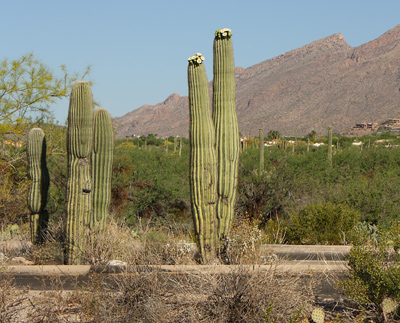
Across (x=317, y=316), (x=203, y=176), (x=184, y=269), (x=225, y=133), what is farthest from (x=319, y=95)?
(x=317, y=316)

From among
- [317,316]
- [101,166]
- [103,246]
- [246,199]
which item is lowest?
[317,316]

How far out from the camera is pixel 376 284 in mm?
6387

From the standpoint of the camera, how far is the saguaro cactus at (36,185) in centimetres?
1164

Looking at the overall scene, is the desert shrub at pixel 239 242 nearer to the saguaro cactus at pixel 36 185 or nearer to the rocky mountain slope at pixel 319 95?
the saguaro cactus at pixel 36 185

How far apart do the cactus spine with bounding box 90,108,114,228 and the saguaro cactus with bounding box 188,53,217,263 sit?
1851 mm

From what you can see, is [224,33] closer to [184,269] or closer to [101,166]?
[101,166]

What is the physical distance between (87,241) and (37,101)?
971 centimetres

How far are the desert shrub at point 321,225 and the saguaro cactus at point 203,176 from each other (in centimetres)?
343

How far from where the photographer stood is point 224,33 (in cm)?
1047

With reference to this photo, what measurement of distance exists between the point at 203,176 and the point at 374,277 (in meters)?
4.12

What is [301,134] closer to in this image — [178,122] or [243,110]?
[243,110]

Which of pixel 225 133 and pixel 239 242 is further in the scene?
pixel 225 133

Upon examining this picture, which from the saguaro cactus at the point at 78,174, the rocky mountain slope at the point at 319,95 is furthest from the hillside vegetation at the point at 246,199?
the rocky mountain slope at the point at 319,95

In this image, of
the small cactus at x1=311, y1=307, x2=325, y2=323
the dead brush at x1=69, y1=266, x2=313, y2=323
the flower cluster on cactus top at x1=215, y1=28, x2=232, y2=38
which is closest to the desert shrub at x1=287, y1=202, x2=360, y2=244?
the flower cluster on cactus top at x1=215, y1=28, x2=232, y2=38
